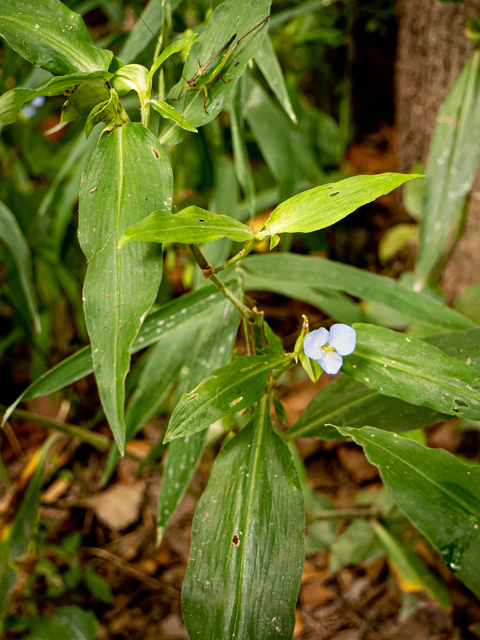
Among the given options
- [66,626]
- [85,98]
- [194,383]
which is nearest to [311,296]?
[194,383]

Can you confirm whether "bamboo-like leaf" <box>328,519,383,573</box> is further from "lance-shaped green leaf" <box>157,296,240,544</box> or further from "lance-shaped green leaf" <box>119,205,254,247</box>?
"lance-shaped green leaf" <box>119,205,254,247</box>

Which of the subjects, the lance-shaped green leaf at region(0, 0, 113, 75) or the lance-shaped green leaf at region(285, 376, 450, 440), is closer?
the lance-shaped green leaf at region(0, 0, 113, 75)

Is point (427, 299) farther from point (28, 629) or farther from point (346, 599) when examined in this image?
point (28, 629)

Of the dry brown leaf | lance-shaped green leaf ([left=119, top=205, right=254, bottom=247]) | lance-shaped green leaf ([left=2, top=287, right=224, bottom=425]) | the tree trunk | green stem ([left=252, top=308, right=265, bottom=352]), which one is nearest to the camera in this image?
lance-shaped green leaf ([left=119, top=205, right=254, bottom=247])

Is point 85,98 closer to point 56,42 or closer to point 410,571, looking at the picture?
point 56,42

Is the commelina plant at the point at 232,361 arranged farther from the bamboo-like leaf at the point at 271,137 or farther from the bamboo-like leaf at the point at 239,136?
the bamboo-like leaf at the point at 271,137

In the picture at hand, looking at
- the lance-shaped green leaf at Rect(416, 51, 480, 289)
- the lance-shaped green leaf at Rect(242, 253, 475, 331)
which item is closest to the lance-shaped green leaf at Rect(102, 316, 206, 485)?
the lance-shaped green leaf at Rect(242, 253, 475, 331)

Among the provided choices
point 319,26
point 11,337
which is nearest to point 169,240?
point 11,337

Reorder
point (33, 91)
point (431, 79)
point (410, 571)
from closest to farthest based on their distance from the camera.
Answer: point (33, 91) < point (410, 571) < point (431, 79)
